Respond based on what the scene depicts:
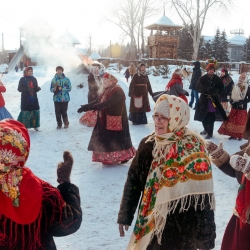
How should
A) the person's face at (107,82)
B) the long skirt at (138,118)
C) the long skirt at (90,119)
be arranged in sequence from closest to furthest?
the person's face at (107,82), the long skirt at (138,118), the long skirt at (90,119)

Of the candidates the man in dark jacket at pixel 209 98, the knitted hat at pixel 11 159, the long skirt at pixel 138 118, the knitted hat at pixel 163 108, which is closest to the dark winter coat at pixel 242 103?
the man in dark jacket at pixel 209 98

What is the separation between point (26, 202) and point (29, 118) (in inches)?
269

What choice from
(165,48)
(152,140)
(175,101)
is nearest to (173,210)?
(152,140)

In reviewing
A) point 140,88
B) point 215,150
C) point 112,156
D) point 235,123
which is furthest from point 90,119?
point 215,150

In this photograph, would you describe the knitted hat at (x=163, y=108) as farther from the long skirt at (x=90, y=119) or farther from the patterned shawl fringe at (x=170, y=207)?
the long skirt at (x=90, y=119)

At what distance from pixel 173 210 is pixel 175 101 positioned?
699 mm

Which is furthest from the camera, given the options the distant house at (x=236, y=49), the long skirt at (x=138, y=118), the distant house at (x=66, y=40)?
the distant house at (x=236, y=49)

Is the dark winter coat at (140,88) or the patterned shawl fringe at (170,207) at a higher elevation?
the dark winter coat at (140,88)

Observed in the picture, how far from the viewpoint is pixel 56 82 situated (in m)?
8.24

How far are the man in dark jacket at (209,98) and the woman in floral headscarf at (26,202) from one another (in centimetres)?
557

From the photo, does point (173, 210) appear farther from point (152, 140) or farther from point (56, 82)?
point (56, 82)

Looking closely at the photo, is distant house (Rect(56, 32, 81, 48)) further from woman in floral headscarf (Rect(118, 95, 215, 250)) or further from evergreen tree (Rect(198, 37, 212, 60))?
woman in floral headscarf (Rect(118, 95, 215, 250))

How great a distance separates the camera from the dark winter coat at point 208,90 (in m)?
6.76

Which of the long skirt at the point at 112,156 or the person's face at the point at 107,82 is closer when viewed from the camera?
the person's face at the point at 107,82
